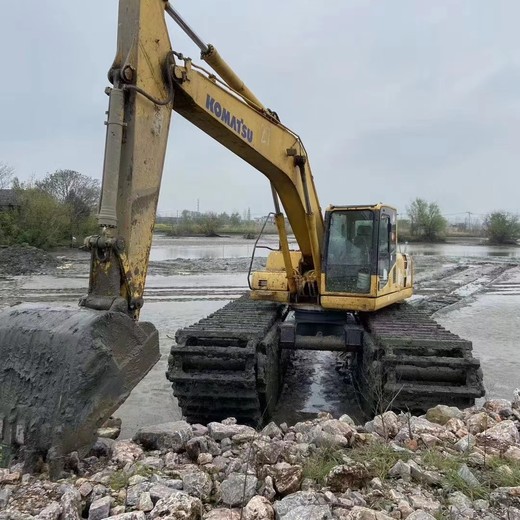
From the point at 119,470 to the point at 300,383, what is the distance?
4.31m

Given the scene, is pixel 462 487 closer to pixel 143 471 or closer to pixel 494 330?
pixel 143 471

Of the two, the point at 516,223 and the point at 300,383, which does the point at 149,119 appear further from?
the point at 516,223

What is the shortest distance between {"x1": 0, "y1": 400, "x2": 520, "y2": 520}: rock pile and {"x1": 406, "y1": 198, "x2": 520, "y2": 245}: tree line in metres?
51.7

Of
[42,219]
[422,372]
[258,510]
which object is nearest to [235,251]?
[42,219]

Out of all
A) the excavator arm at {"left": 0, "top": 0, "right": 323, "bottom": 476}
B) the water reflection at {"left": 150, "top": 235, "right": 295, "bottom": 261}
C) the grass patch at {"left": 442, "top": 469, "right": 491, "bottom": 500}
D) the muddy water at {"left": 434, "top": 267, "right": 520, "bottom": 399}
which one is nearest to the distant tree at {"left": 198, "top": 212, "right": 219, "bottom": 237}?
the water reflection at {"left": 150, "top": 235, "right": 295, "bottom": 261}

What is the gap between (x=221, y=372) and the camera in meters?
5.21

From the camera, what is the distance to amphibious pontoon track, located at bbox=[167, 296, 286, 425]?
16.8 feet

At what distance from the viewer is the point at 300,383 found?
7254 millimetres

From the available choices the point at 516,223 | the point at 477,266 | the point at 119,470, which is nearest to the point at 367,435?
the point at 119,470

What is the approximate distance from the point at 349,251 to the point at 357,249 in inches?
4.2

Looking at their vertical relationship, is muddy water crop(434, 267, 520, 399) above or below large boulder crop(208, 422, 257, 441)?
below

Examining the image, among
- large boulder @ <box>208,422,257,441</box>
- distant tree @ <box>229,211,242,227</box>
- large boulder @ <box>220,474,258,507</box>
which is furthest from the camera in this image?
distant tree @ <box>229,211,242,227</box>

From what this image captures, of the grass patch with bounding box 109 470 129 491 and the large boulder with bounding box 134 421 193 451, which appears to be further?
the large boulder with bounding box 134 421 193 451

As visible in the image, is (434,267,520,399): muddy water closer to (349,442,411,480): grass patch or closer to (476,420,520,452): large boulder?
(476,420,520,452): large boulder
